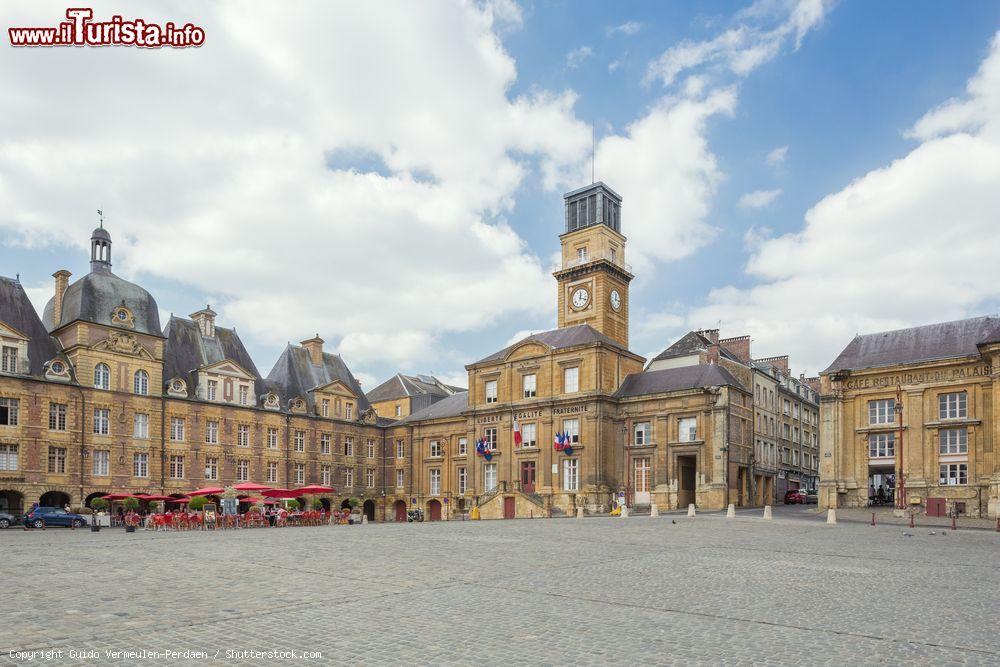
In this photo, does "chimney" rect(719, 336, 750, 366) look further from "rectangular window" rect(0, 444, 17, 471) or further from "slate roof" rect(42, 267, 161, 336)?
"rectangular window" rect(0, 444, 17, 471)

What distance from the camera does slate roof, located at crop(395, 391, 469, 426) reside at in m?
61.3

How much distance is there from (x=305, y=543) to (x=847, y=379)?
107 feet

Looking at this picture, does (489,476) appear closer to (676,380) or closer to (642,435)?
(642,435)

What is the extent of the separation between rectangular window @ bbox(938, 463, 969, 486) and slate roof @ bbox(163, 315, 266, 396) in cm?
4354

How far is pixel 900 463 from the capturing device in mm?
38656

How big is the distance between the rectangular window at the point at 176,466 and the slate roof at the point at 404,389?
25.5 m

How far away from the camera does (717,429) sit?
4688 centimetres

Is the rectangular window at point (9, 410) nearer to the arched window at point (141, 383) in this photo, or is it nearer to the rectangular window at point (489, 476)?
the arched window at point (141, 383)

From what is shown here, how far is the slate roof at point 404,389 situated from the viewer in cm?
7338

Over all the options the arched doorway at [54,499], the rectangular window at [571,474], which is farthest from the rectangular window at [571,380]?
the arched doorway at [54,499]

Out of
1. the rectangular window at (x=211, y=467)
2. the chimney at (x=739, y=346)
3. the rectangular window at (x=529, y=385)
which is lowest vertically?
the rectangular window at (x=211, y=467)

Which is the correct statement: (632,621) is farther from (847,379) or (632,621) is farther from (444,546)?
(847,379)

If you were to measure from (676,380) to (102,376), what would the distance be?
35.5 metres

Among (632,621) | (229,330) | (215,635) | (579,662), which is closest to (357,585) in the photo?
(215,635)
